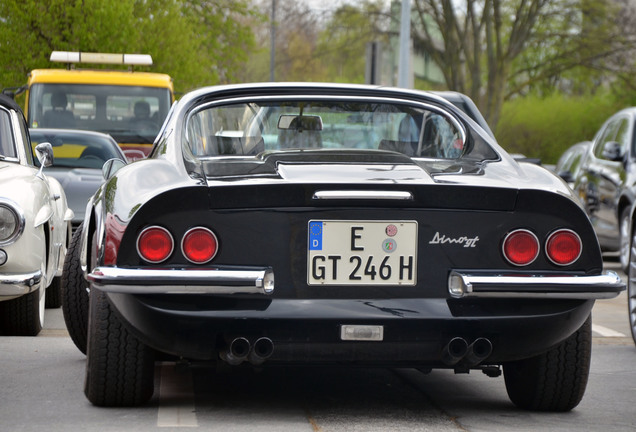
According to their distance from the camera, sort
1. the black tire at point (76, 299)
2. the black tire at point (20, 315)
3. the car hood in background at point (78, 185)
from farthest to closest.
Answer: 1. the car hood in background at point (78, 185)
2. the black tire at point (20, 315)
3. the black tire at point (76, 299)

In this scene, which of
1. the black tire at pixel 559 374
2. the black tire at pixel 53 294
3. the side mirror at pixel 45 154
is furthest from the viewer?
the black tire at pixel 53 294

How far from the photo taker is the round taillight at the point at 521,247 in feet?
15.9

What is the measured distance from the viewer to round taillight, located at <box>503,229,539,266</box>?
15.9 ft

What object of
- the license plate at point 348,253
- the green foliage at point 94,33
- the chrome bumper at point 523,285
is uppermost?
the green foliage at point 94,33

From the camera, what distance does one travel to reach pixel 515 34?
39000 millimetres

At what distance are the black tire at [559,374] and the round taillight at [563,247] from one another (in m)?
0.46

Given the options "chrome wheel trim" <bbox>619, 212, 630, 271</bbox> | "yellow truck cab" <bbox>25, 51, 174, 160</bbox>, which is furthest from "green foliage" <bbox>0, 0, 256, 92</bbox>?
"chrome wheel trim" <bbox>619, 212, 630, 271</bbox>

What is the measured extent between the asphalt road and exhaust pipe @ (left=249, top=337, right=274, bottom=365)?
26cm

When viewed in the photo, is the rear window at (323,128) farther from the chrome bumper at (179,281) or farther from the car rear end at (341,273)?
the chrome bumper at (179,281)

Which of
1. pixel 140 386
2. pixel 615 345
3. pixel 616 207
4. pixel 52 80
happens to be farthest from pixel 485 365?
pixel 52 80

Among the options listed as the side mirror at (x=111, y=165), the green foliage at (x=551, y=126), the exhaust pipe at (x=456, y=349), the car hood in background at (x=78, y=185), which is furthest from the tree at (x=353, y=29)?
the exhaust pipe at (x=456, y=349)

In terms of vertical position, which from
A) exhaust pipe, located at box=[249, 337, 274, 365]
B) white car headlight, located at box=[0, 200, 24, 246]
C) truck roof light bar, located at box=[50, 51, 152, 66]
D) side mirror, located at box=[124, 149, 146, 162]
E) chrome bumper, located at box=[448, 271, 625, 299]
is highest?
truck roof light bar, located at box=[50, 51, 152, 66]

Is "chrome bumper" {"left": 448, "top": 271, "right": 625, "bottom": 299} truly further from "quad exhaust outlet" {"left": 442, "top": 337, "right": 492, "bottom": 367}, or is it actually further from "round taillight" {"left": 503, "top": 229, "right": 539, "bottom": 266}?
"quad exhaust outlet" {"left": 442, "top": 337, "right": 492, "bottom": 367}

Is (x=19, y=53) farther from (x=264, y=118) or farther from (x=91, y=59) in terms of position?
(x=264, y=118)
